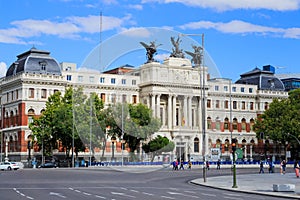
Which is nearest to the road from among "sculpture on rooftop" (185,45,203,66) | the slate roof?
"sculpture on rooftop" (185,45,203,66)

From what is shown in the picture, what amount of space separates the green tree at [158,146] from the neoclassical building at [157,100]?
2.34 m

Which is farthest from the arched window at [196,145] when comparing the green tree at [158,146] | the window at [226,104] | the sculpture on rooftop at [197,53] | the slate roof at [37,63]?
the sculpture on rooftop at [197,53]

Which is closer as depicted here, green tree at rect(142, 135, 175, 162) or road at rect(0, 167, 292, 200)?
road at rect(0, 167, 292, 200)

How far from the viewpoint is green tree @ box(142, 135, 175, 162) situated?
89875 millimetres

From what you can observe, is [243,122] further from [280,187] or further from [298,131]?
[280,187]

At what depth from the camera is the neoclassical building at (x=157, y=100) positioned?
362 feet

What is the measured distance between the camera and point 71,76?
119 meters

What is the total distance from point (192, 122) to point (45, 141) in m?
33.3

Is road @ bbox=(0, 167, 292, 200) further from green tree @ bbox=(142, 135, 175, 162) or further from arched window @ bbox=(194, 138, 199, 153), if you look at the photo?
arched window @ bbox=(194, 138, 199, 153)

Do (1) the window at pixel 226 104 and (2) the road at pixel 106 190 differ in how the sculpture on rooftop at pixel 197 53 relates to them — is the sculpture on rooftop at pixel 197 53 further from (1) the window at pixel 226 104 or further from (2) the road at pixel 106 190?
(1) the window at pixel 226 104

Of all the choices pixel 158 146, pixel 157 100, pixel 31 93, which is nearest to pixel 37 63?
pixel 31 93

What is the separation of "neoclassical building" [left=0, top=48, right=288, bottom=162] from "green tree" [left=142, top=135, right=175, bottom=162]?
2.34 m

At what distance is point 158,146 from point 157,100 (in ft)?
100

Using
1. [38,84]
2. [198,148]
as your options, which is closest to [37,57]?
[38,84]
